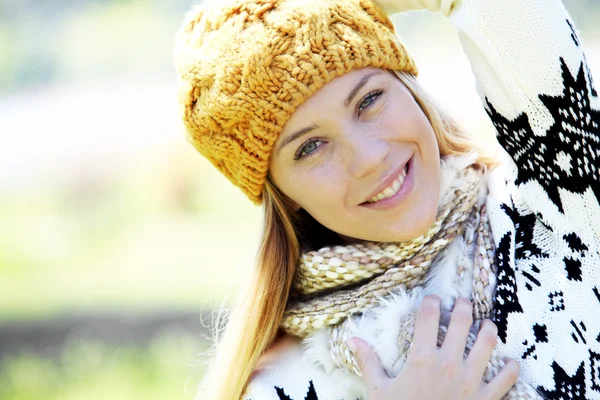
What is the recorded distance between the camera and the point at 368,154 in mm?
1697

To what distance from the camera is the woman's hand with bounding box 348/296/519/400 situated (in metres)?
1.60

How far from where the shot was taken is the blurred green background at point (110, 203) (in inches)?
177

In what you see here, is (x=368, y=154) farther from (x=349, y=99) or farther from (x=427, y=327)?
(x=427, y=327)

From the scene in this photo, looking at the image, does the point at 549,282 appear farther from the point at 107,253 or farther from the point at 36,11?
the point at 36,11

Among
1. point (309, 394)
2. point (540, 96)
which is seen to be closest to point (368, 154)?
point (540, 96)

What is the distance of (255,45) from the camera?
1.72 metres

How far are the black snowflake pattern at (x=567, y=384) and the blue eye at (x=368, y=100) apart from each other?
2.34 feet

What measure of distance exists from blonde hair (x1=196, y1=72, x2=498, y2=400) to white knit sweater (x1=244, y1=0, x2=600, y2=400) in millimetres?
257

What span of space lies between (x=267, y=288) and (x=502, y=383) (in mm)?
679

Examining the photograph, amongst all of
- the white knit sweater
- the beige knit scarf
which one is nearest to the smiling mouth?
the beige knit scarf

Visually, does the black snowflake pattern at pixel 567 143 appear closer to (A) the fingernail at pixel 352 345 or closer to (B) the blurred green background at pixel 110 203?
(A) the fingernail at pixel 352 345

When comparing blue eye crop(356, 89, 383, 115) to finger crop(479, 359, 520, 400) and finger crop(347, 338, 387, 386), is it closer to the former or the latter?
finger crop(347, 338, 387, 386)

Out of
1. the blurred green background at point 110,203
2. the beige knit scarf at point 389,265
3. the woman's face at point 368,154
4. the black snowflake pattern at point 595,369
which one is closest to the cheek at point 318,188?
the woman's face at point 368,154

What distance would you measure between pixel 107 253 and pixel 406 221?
365 centimetres
